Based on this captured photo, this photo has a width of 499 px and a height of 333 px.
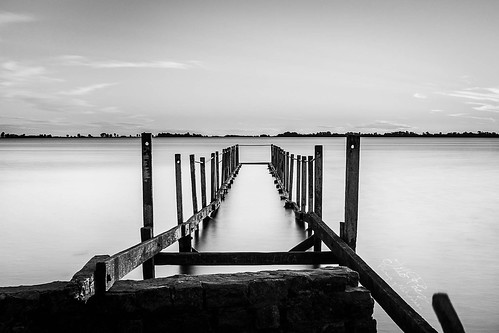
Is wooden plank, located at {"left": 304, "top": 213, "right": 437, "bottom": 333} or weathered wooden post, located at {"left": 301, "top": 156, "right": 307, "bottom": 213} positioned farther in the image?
weathered wooden post, located at {"left": 301, "top": 156, "right": 307, "bottom": 213}

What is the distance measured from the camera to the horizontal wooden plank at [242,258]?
571 centimetres

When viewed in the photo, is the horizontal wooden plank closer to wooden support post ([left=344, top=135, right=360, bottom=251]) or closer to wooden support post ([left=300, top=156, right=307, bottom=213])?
wooden support post ([left=344, top=135, right=360, bottom=251])

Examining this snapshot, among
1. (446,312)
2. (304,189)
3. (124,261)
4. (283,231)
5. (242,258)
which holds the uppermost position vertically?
(446,312)

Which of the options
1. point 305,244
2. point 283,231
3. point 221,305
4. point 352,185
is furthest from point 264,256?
point 283,231

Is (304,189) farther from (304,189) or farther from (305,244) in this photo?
(305,244)

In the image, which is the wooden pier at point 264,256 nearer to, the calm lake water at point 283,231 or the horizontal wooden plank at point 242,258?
the horizontal wooden plank at point 242,258

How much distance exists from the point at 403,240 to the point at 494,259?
2326 millimetres

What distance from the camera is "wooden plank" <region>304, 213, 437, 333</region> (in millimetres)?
3274

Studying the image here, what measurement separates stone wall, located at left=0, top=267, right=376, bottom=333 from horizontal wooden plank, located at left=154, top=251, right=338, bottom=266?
2018mm

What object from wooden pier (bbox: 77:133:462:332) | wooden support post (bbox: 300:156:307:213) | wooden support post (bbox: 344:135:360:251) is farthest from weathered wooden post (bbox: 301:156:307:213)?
wooden support post (bbox: 344:135:360:251)

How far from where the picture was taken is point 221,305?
3525 mm

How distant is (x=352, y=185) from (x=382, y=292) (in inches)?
69.1

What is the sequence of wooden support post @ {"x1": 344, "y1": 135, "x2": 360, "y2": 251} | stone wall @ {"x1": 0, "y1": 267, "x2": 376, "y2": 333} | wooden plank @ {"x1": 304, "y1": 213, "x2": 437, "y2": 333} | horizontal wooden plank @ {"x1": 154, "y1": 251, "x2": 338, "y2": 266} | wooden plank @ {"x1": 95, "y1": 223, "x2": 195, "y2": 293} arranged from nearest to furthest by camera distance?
wooden plank @ {"x1": 304, "y1": 213, "x2": 437, "y2": 333} → stone wall @ {"x1": 0, "y1": 267, "x2": 376, "y2": 333} → wooden plank @ {"x1": 95, "y1": 223, "x2": 195, "y2": 293} → wooden support post @ {"x1": 344, "y1": 135, "x2": 360, "y2": 251} → horizontal wooden plank @ {"x1": 154, "y1": 251, "x2": 338, "y2": 266}

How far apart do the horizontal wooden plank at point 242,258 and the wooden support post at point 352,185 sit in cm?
44
